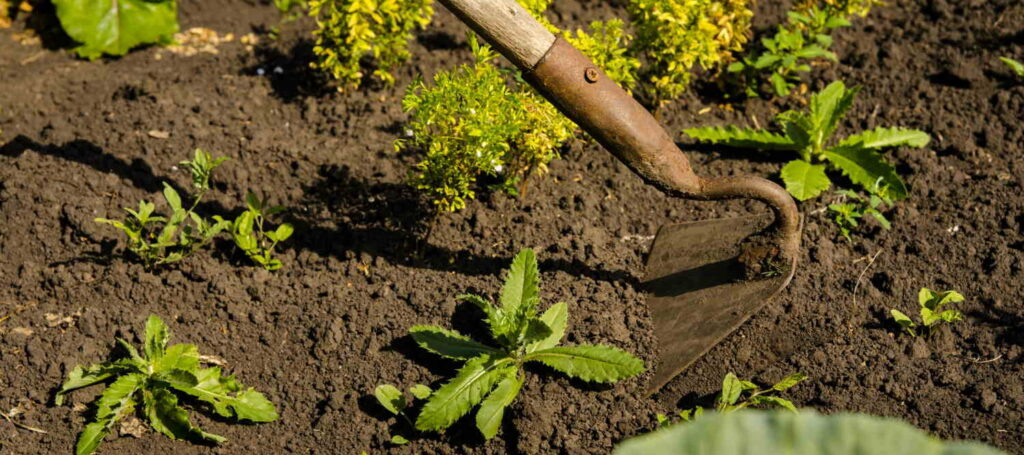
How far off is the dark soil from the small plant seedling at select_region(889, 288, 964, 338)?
5 centimetres

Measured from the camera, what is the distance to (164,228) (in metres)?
3.59

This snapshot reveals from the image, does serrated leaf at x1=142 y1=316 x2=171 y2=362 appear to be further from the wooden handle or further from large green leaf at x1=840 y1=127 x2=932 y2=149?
large green leaf at x1=840 y1=127 x2=932 y2=149

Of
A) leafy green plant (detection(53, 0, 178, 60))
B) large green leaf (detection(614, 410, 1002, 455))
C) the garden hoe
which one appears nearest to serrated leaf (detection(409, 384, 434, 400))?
the garden hoe

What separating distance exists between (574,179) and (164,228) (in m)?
1.77

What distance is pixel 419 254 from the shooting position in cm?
374

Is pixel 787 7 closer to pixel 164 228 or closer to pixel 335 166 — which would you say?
pixel 335 166

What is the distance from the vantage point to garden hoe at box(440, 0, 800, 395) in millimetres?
2879

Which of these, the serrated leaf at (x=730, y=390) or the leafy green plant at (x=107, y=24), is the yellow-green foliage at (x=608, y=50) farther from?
the leafy green plant at (x=107, y=24)

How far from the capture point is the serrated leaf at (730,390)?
3066 millimetres

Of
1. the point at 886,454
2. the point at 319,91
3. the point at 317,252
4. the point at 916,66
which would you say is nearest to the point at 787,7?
the point at 916,66

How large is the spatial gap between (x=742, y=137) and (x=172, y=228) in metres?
2.52

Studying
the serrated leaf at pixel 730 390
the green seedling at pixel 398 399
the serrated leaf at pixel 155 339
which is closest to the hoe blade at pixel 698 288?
the serrated leaf at pixel 730 390

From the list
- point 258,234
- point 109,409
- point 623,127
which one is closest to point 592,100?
point 623,127

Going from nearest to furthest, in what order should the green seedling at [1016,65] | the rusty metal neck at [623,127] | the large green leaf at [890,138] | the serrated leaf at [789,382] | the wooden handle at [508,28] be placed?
1. the wooden handle at [508,28]
2. the rusty metal neck at [623,127]
3. the serrated leaf at [789,382]
4. the large green leaf at [890,138]
5. the green seedling at [1016,65]
